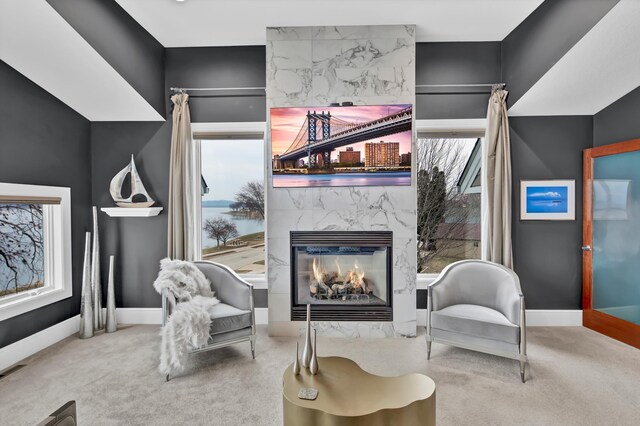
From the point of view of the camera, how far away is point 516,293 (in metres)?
2.82

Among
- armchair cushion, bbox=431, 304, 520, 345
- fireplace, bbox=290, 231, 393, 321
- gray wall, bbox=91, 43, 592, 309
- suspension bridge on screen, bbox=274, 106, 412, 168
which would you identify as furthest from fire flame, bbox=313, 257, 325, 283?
gray wall, bbox=91, 43, 592, 309

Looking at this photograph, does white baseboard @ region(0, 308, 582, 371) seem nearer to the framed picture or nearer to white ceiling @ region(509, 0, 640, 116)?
the framed picture

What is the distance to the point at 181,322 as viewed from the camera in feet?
8.70

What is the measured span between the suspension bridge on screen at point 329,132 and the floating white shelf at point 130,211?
5.07 feet

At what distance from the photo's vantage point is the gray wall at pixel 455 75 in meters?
3.78

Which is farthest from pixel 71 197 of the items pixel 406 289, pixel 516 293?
pixel 516 293

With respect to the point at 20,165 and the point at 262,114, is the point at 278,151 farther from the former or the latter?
the point at 20,165

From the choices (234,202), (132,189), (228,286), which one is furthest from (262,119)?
Result: (228,286)

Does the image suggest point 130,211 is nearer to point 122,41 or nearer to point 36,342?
point 36,342

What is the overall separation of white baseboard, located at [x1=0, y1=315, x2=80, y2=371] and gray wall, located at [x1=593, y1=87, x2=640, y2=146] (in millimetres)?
5798

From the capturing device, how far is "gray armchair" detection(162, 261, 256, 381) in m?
2.85

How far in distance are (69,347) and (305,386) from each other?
8.70ft

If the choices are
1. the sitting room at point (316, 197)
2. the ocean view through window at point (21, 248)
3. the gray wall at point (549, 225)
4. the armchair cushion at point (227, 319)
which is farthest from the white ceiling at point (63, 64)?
the gray wall at point (549, 225)

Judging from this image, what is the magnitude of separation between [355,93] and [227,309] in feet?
7.94
